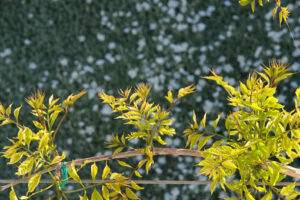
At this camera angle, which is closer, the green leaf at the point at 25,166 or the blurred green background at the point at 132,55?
the green leaf at the point at 25,166

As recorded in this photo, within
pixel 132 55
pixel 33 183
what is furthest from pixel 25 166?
pixel 132 55

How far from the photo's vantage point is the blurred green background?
1.93 m

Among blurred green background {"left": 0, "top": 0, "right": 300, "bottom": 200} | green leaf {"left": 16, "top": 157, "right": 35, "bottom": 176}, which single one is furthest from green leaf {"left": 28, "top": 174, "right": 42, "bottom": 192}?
blurred green background {"left": 0, "top": 0, "right": 300, "bottom": 200}

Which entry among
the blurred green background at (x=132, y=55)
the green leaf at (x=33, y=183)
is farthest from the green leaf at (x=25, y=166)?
the blurred green background at (x=132, y=55)

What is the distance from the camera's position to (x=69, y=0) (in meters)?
2.16

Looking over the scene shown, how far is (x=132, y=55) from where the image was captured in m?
2.04

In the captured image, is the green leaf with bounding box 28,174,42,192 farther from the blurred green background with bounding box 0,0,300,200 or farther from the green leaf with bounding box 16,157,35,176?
the blurred green background with bounding box 0,0,300,200

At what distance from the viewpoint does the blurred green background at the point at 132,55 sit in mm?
1930

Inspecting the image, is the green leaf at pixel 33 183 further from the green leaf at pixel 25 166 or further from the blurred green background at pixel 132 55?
the blurred green background at pixel 132 55

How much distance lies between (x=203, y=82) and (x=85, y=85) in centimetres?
64

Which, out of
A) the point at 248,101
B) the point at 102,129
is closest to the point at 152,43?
the point at 102,129

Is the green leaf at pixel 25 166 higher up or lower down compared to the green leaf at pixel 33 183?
higher up

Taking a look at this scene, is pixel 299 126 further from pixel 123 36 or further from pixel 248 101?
pixel 123 36

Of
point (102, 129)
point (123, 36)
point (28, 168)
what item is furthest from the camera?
point (123, 36)
